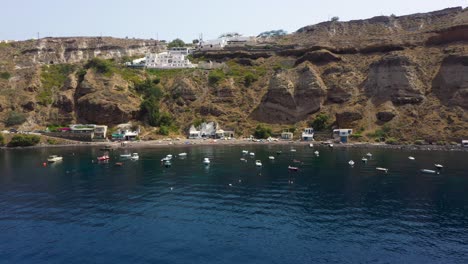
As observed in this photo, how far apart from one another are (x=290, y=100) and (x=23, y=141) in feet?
332

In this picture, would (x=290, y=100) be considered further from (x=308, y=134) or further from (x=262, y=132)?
(x=262, y=132)

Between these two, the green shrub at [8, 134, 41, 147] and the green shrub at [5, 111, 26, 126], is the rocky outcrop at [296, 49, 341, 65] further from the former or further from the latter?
the green shrub at [5, 111, 26, 126]

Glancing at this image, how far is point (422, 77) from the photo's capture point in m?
158

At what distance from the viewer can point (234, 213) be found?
5972 centimetres

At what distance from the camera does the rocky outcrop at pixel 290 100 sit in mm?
163125

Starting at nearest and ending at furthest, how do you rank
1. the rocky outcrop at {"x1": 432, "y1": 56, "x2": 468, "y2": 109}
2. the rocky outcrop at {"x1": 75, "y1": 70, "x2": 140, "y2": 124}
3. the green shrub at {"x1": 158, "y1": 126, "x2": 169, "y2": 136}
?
the rocky outcrop at {"x1": 432, "y1": 56, "x2": 468, "y2": 109} → the green shrub at {"x1": 158, "y1": 126, "x2": 169, "y2": 136} → the rocky outcrop at {"x1": 75, "y1": 70, "x2": 140, "y2": 124}

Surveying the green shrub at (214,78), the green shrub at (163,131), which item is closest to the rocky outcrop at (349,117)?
the green shrub at (214,78)

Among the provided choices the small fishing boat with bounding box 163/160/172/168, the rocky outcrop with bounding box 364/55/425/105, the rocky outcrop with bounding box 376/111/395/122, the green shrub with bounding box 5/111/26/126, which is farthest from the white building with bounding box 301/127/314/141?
the green shrub with bounding box 5/111/26/126

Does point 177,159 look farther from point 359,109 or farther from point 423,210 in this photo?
point 359,109

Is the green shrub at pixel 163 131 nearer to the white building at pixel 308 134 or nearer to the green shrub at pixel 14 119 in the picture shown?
the white building at pixel 308 134

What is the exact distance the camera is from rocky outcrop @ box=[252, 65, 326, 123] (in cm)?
16312

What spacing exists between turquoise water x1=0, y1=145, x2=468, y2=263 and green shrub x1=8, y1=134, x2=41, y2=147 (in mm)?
45764

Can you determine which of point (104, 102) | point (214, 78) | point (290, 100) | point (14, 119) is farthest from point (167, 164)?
point (14, 119)

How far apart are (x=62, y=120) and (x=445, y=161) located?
13848 cm
